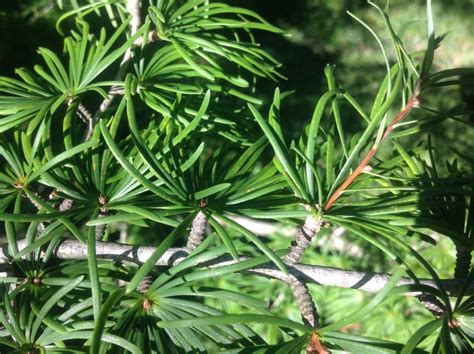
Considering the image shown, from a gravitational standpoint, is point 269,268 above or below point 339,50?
below

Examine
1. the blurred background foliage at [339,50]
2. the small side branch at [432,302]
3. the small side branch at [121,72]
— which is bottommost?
the small side branch at [432,302]

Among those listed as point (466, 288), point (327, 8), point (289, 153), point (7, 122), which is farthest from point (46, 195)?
point (327, 8)

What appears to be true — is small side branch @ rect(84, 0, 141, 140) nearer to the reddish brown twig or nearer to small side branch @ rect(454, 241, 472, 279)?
the reddish brown twig

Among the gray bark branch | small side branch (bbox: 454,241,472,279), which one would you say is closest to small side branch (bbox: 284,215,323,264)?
the gray bark branch

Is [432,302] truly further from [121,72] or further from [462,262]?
[121,72]

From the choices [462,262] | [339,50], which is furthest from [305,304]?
[339,50]

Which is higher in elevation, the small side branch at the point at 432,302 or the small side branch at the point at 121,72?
the small side branch at the point at 121,72

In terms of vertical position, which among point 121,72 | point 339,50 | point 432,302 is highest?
point 339,50

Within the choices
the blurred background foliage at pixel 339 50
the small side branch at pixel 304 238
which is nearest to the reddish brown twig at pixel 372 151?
the small side branch at pixel 304 238

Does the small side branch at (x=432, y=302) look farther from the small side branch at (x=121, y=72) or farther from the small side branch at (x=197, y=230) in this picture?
the small side branch at (x=121, y=72)

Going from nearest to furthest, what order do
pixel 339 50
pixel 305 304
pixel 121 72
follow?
1. pixel 305 304
2. pixel 121 72
3. pixel 339 50
